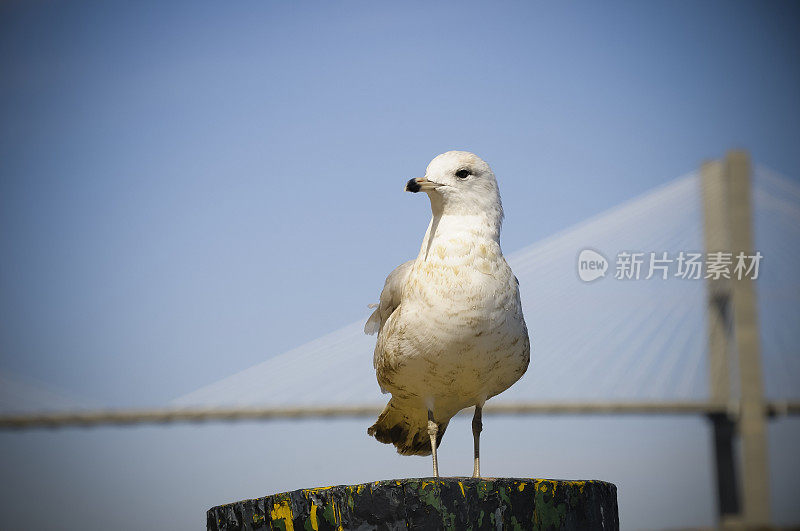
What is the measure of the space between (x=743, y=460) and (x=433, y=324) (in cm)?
1122

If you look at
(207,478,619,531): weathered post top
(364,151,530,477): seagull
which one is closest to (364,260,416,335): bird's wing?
(364,151,530,477): seagull

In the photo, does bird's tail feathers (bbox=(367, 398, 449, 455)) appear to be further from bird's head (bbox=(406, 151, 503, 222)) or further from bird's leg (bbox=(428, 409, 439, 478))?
bird's head (bbox=(406, 151, 503, 222))

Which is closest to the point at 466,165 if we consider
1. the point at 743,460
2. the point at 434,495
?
the point at 434,495

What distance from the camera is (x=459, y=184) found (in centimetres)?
290

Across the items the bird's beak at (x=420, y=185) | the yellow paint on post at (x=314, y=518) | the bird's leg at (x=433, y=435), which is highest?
the bird's beak at (x=420, y=185)

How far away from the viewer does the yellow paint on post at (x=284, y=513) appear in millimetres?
2361

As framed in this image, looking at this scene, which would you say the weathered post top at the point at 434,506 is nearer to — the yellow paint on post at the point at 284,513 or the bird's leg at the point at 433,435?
the yellow paint on post at the point at 284,513

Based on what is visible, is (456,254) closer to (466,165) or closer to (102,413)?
(466,165)

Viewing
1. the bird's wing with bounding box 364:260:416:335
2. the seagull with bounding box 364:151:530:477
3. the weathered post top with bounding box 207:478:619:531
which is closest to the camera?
the weathered post top with bounding box 207:478:619:531

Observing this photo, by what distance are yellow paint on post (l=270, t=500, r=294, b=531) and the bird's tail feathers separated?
0.92m

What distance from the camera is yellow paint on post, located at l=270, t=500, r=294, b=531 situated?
2.36m

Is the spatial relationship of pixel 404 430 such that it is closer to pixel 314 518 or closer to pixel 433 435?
pixel 433 435

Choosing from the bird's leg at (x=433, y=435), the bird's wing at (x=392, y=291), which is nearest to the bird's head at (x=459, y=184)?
the bird's wing at (x=392, y=291)

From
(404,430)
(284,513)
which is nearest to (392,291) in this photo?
(404,430)
